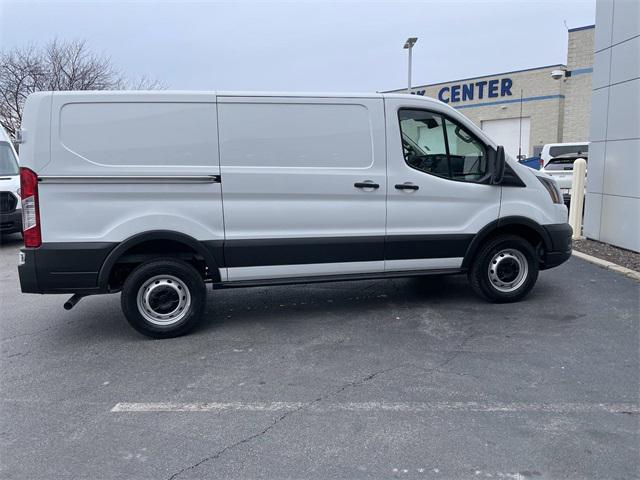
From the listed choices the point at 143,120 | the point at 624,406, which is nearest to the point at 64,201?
the point at 143,120

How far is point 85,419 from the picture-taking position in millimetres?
3525

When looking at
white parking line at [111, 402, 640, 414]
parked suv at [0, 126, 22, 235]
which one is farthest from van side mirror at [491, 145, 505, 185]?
parked suv at [0, 126, 22, 235]

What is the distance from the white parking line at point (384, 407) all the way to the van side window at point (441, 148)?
2.65 metres

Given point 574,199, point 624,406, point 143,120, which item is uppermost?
point 143,120

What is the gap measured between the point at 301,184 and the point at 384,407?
234cm

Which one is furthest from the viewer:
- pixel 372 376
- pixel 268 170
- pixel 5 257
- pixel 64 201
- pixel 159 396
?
pixel 5 257

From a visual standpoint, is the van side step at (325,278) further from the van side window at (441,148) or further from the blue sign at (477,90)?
the blue sign at (477,90)

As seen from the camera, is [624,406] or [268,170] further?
[268,170]

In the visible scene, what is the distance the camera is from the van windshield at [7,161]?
36.8 feet

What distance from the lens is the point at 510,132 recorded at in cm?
3058

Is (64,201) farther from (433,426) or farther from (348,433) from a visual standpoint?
(433,426)

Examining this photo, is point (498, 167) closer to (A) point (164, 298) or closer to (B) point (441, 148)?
(B) point (441, 148)

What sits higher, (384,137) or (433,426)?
(384,137)

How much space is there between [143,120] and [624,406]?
4.47m
